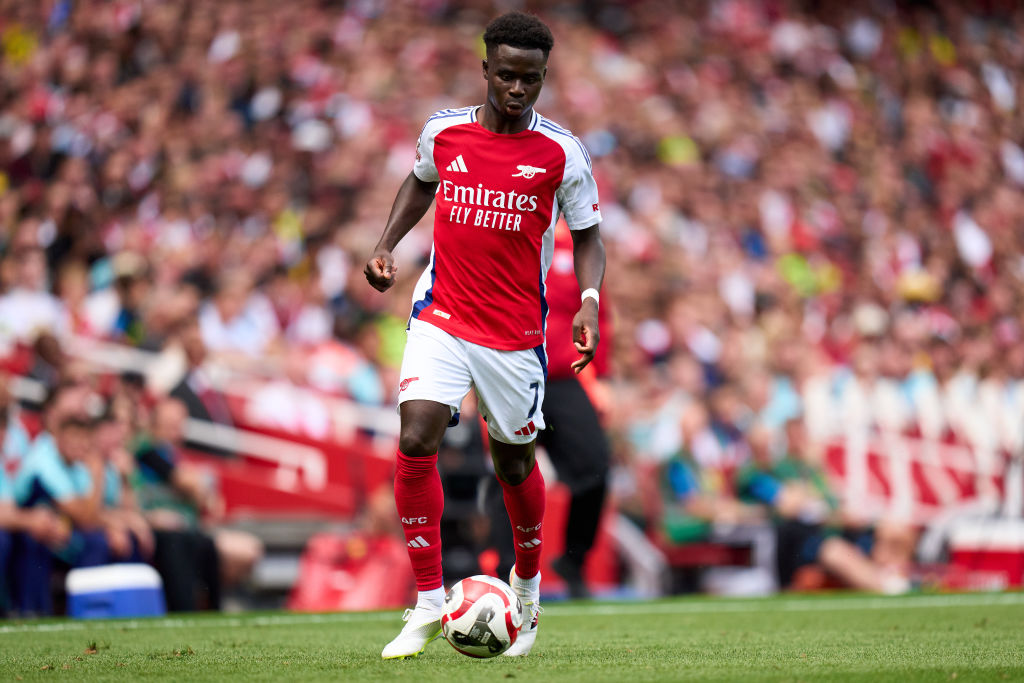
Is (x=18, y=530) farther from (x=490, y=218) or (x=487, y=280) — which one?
(x=490, y=218)

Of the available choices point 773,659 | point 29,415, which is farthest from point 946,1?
point 773,659

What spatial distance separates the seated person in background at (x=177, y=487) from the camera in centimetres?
Answer: 938

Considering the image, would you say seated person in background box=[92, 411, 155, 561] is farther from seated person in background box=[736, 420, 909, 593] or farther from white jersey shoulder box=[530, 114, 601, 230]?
seated person in background box=[736, 420, 909, 593]

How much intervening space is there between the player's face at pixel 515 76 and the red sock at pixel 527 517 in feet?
4.92

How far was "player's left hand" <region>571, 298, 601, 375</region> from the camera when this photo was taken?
16.4ft

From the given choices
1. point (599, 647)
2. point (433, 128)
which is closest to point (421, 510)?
point (599, 647)

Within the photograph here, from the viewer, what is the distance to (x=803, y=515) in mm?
11523

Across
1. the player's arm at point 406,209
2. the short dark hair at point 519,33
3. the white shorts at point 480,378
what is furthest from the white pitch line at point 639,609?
the short dark hair at point 519,33

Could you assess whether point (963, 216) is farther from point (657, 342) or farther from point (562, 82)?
point (657, 342)

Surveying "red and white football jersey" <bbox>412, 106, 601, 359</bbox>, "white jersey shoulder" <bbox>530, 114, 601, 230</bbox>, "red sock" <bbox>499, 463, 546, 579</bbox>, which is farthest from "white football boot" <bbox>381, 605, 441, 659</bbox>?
"white jersey shoulder" <bbox>530, 114, 601, 230</bbox>

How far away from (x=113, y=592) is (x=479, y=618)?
3.98m

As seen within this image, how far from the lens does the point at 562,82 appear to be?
745 inches

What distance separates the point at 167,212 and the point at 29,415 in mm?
4021

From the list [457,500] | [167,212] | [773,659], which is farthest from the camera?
[167,212]
